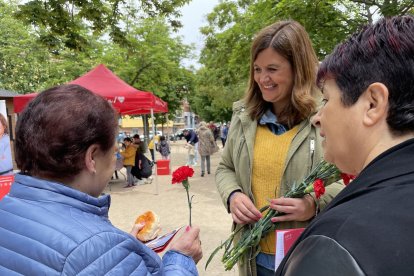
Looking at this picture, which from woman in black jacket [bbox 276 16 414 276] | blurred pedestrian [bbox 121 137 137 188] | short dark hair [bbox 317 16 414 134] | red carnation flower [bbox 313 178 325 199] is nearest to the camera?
woman in black jacket [bbox 276 16 414 276]

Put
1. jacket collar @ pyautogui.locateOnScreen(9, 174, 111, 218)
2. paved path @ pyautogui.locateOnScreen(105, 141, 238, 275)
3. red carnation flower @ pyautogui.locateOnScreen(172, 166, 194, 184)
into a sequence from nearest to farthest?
jacket collar @ pyautogui.locateOnScreen(9, 174, 111, 218) < red carnation flower @ pyautogui.locateOnScreen(172, 166, 194, 184) < paved path @ pyautogui.locateOnScreen(105, 141, 238, 275)

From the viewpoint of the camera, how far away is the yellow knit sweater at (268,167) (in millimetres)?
1778

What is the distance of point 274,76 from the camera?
184 cm

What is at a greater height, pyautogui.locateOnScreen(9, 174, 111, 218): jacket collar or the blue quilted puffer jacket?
pyautogui.locateOnScreen(9, 174, 111, 218): jacket collar

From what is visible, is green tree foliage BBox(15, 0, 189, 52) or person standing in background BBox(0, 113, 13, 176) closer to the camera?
person standing in background BBox(0, 113, 13, 176)

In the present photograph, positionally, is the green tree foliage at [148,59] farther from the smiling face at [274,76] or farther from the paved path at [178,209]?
the smiling face at [274,76]

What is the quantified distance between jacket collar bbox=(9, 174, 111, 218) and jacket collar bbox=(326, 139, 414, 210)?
82 centimetres

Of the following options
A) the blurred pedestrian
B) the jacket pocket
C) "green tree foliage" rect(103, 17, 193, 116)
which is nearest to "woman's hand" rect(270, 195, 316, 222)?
the jacket pocket

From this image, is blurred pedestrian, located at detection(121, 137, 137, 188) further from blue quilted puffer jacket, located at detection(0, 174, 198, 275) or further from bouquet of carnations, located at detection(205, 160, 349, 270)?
blue quilted puffer jacket, located at detection(0, 174, 198, 275)

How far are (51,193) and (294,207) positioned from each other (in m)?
1.00

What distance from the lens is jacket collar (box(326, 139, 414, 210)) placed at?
2.20 ft

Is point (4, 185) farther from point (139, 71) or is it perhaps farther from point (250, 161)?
point (139, 71)

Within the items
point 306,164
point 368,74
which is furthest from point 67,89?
point 306,164

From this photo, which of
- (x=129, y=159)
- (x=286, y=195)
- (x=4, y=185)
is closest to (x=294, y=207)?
(x=286, y=195)
